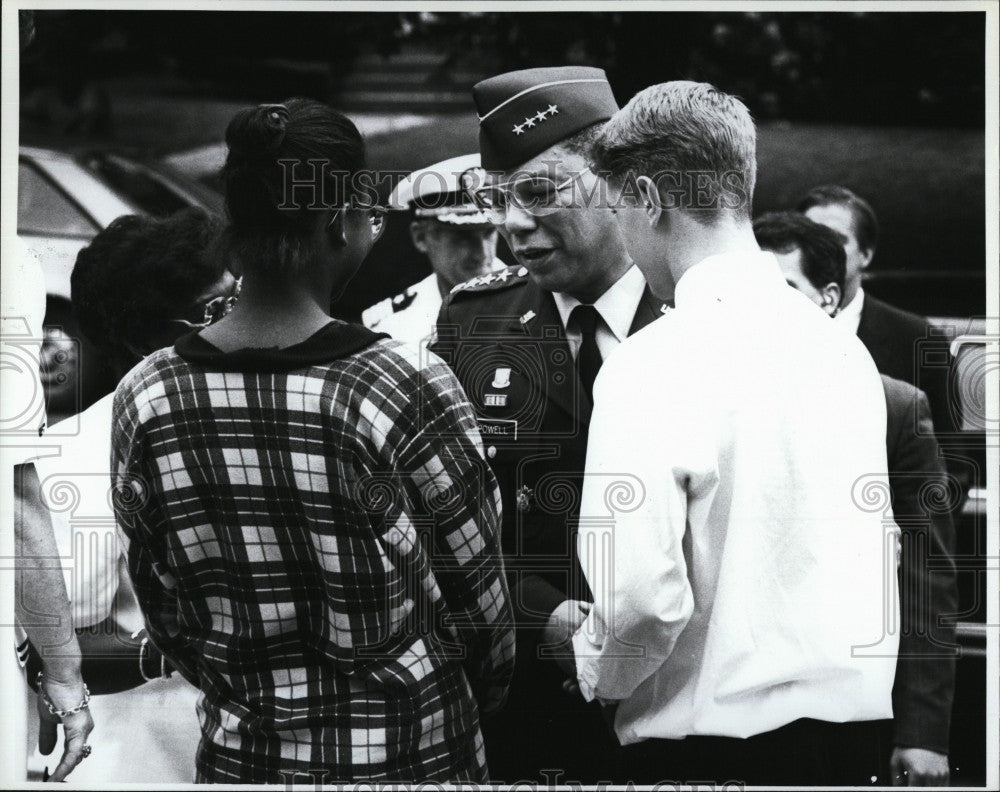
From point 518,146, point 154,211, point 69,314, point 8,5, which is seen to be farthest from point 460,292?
point 8,5

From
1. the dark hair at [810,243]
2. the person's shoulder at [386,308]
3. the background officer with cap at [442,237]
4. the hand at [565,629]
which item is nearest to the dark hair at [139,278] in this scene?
the person's shoulder at [386,308]

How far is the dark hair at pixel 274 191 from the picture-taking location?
261 centimetres

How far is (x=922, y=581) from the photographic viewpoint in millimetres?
3223

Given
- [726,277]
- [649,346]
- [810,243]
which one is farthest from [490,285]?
[810,243]

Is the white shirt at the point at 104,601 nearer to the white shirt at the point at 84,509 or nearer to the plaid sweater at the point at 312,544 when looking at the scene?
the white shirt at the point at 84,509

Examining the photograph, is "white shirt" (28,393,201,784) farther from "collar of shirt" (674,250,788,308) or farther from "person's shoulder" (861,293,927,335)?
"person's shoulder" (861,293,927,335)

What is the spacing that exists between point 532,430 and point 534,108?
90 centimetres

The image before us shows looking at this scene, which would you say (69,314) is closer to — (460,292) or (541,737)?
(460,292)

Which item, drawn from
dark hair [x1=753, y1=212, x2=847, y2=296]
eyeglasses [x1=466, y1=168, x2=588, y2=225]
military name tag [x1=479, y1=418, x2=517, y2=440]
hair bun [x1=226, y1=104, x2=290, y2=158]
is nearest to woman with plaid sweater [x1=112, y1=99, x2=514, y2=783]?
hair bun [x1=226, y1=104, x2=290, y2=158]

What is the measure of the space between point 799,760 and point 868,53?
1969 millimetres

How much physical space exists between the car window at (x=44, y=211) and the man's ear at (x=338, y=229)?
96 centimetres

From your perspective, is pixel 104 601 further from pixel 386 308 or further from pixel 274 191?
pixel 274 191

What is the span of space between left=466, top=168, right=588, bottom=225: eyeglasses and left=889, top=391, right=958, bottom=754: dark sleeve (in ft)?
3.84

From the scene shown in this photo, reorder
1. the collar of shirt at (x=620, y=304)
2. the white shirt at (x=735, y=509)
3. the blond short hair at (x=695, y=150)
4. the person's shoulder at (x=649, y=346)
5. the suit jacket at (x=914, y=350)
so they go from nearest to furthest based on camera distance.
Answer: the white shirt at (x=735, y=509) < the person's shoulder at (x=649, y=346) < the blond short hair at (x=695, y=150) < the collar of shirt at (x=620, y=304) < the suit jacket at (x=914, y=350)
